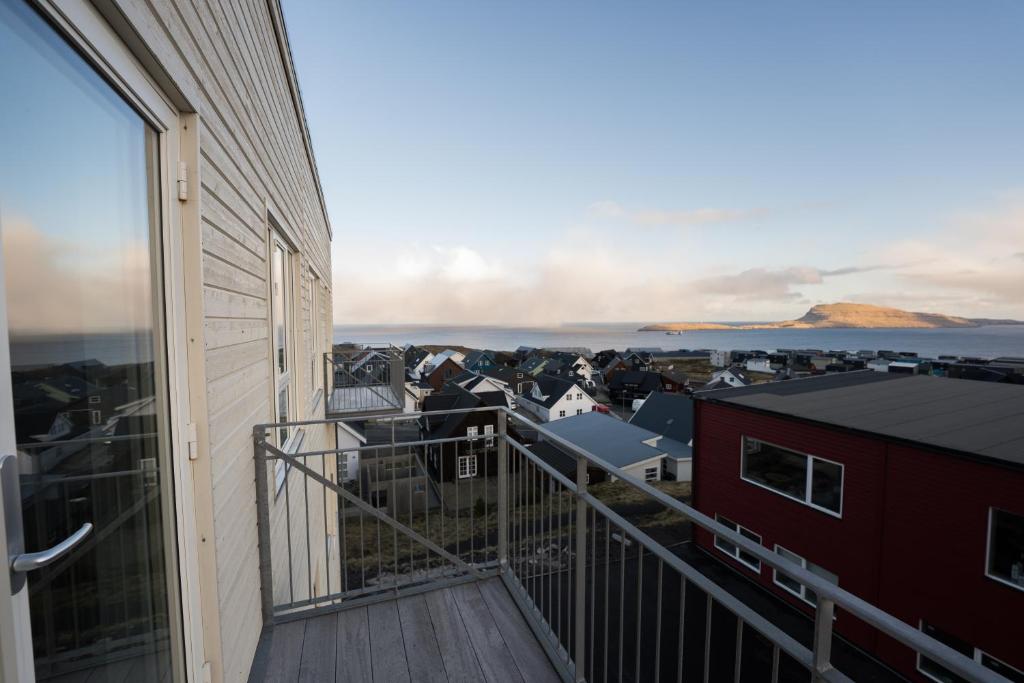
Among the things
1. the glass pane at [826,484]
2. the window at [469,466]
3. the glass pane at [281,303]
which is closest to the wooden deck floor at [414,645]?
the window at [469,466]

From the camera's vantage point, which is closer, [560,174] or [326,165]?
[326,165]

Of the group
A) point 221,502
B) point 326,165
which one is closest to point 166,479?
point 221,502

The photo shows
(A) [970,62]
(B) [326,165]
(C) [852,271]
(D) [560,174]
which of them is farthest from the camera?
(C) [852,271]

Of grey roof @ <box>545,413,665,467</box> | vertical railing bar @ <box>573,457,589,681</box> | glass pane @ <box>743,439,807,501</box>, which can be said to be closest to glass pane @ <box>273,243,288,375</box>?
vertical railing bar @ <box>573,457,589,681</box>

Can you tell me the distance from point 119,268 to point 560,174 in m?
24.9

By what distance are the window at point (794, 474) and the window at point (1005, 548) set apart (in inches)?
81.7

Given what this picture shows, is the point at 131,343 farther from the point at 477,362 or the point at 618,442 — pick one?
the point at 477,362

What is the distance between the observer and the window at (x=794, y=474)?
28.5ft

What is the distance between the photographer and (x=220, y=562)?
1907 millimetres

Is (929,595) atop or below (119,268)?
below

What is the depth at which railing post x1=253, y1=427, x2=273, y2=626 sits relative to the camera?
2732mm

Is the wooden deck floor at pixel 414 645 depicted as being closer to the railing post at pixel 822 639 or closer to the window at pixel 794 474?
the railing post at pixel 822 639

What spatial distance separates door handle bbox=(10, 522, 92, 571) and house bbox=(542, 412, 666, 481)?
17.3 meters

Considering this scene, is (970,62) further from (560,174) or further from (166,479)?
(166,479)
